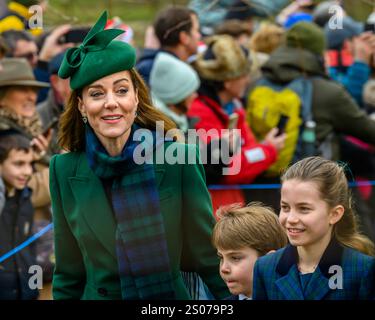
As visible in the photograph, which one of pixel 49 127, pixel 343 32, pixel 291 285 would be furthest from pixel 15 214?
pixel 343 32

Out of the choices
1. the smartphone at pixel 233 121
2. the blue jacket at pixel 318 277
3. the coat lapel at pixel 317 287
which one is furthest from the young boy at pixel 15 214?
the coat lapel at pixel 317 287

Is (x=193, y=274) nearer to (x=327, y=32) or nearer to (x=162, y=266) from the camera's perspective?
(x=162, y=266)

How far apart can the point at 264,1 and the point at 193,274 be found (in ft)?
18.8

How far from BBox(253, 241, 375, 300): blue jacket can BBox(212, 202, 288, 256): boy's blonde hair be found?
3.7 inches

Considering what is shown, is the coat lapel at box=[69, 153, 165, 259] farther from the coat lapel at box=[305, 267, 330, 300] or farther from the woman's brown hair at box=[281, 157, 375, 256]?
the coat lapel at box=[305, 267, 330, 300]

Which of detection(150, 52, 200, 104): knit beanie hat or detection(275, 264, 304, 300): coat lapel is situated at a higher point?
detection(150, 52, 200, 104): knit beanie hat

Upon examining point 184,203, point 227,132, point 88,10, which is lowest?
point 184,203

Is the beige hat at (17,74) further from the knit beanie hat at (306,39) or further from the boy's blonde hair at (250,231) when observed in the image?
the boy's blonde hair at (250,231)

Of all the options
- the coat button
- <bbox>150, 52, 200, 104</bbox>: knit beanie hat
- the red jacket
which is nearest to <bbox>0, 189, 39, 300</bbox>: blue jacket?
<bbox>150, 52, 200, 104</bbox>: knit beanie hat

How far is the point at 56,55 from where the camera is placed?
23.6ft

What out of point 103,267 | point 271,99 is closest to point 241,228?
point 103,267

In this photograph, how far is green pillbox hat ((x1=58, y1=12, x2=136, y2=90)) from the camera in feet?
12.8

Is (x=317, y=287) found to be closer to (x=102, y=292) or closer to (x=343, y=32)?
(x=102, y=292)

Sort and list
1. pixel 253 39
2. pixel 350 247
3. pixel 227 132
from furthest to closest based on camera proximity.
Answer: pixel 253 39, pixel 227 132, pixel 350 247
